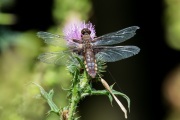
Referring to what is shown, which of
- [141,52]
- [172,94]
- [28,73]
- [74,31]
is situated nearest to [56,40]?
[74,31]

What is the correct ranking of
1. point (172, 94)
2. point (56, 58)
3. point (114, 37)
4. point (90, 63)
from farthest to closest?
1. point (172, 94)
2. point (114, 37)
3. point (56, 58)
4. point (90, 63)

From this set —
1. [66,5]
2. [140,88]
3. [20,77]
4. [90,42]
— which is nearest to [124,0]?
[140,88]

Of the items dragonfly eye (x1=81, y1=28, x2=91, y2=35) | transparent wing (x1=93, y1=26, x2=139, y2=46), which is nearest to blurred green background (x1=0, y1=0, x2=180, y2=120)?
transparent wing (x1=93, y1=26, x2=139, y2=46)

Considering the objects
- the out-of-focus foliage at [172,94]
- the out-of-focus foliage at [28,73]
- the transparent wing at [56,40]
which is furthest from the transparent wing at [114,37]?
the out-of-focus foliage at [172,94]

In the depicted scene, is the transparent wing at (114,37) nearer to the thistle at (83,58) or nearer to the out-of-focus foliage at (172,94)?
the thistle at (83,58)

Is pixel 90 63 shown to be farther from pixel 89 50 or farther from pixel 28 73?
pixel 28 73

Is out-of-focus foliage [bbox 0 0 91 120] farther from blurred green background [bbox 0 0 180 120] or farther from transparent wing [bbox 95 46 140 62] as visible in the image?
blurred green background [bbox 0 0 180 120]
